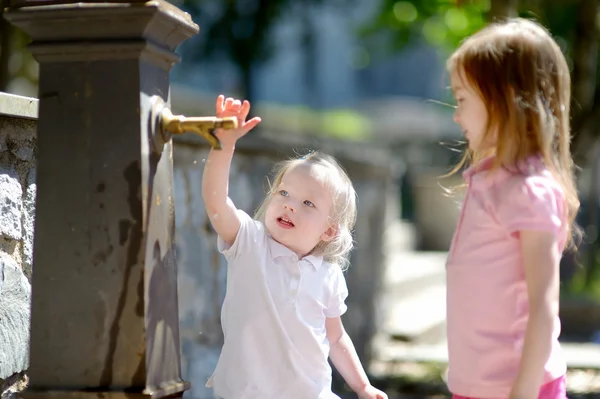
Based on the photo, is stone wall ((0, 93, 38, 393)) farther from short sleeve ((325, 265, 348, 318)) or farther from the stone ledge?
short sleeve ((325, 265, 348, 318))

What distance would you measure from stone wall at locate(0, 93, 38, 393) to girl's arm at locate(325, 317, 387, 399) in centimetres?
87

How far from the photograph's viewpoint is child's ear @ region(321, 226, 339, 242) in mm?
2469

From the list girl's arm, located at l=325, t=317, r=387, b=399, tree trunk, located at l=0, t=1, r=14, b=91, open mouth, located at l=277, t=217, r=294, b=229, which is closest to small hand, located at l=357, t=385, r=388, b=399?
girl's arm, located at l=325, t=317, r=387, b=399

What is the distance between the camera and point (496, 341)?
2.07 meters

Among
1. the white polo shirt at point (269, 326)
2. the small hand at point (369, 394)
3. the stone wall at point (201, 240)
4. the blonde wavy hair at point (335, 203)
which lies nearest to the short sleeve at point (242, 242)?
the white polo shirt at point (269, 326)

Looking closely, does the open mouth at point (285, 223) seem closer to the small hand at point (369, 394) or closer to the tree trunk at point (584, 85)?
the small hand at point (369, 394)

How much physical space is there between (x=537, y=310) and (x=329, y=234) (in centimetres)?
68

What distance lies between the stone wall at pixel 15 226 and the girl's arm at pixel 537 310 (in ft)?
4.53

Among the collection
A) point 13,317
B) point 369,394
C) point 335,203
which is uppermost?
point 335,203

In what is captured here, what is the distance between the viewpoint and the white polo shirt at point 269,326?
2273 mm

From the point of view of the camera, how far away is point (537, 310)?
1955 mm

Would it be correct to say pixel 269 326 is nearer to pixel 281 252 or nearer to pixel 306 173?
pixel 281 252

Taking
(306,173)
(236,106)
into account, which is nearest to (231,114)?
(236,106)

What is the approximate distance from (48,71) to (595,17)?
582 cm
